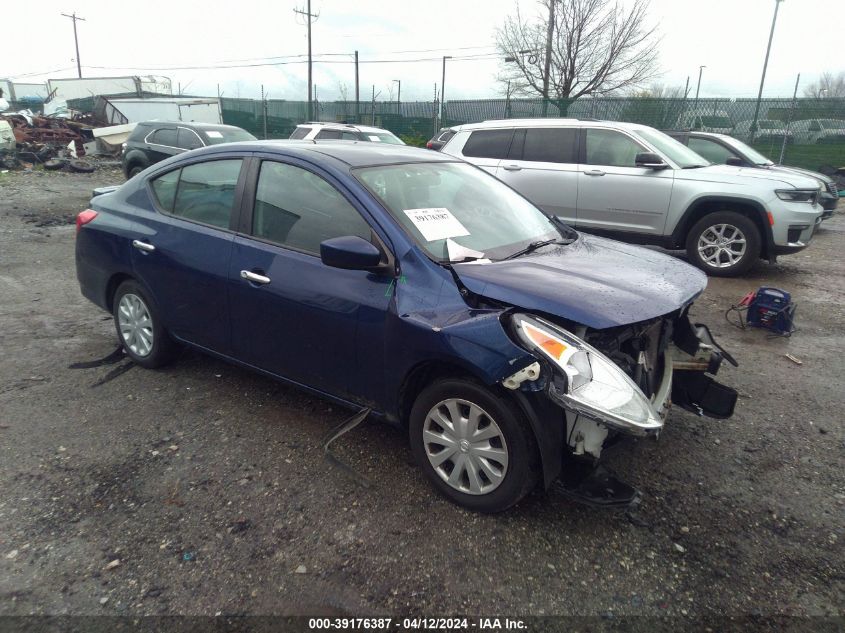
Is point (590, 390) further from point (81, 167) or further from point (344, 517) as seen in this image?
point (81, 167)

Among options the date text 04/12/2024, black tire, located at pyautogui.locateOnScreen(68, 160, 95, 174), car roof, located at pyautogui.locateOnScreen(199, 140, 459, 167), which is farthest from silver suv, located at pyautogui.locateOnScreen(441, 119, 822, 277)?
black tire, located at pyautogui.locateOnScreen(68, 160, 95, 174)

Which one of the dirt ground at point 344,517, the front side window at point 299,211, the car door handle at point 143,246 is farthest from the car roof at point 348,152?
the dirt ground at point 344,517

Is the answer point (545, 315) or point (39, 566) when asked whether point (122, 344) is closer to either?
point (39, 566)

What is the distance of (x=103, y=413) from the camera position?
372 cm

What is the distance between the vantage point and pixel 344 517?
2779 millimetres

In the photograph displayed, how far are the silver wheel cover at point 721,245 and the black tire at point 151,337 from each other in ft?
20.6

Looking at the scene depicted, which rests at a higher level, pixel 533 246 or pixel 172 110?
pixel 172 110

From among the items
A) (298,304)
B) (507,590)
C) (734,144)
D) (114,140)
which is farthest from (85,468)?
(114,140)

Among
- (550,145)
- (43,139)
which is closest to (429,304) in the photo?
(550,145)

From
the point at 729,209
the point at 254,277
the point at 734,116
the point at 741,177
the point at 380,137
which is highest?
the point at 734,116

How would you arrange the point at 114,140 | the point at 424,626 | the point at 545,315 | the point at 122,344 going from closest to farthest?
the point at 424,626, the point at 545,315, the point at 122,344, the point at 114,140

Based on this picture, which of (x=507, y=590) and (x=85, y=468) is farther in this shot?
(x=85, y=468)

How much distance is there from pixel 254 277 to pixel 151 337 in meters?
1.36

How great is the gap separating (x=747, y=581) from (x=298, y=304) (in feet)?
7.96
